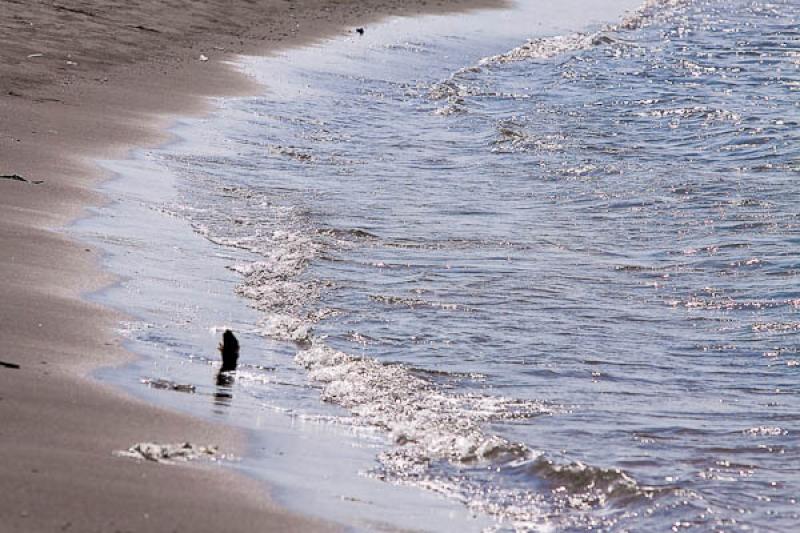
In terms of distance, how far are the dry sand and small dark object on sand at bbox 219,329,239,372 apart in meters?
0.41

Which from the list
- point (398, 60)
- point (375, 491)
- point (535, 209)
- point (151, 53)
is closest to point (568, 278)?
point (535, 209)

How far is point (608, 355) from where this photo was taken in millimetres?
6621

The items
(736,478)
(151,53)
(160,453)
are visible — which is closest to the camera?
(160,453)

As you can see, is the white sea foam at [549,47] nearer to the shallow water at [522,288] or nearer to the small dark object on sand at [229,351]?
the shallow water at [522,288]

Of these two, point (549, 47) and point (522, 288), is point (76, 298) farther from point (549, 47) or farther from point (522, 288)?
point (549, 47)

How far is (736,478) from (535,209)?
17.1 ft

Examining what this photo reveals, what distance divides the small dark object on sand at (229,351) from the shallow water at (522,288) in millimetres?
122

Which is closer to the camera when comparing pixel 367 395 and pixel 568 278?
pixel 367 395

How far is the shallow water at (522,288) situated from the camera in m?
5.15

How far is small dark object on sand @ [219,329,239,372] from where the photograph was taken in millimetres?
5777

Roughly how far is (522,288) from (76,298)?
2.43 m

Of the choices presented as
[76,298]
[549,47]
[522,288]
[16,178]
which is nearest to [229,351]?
[76,298]

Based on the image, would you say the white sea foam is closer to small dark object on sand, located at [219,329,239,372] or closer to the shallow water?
the shallow water

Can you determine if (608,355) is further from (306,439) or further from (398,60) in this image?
(398,60)
